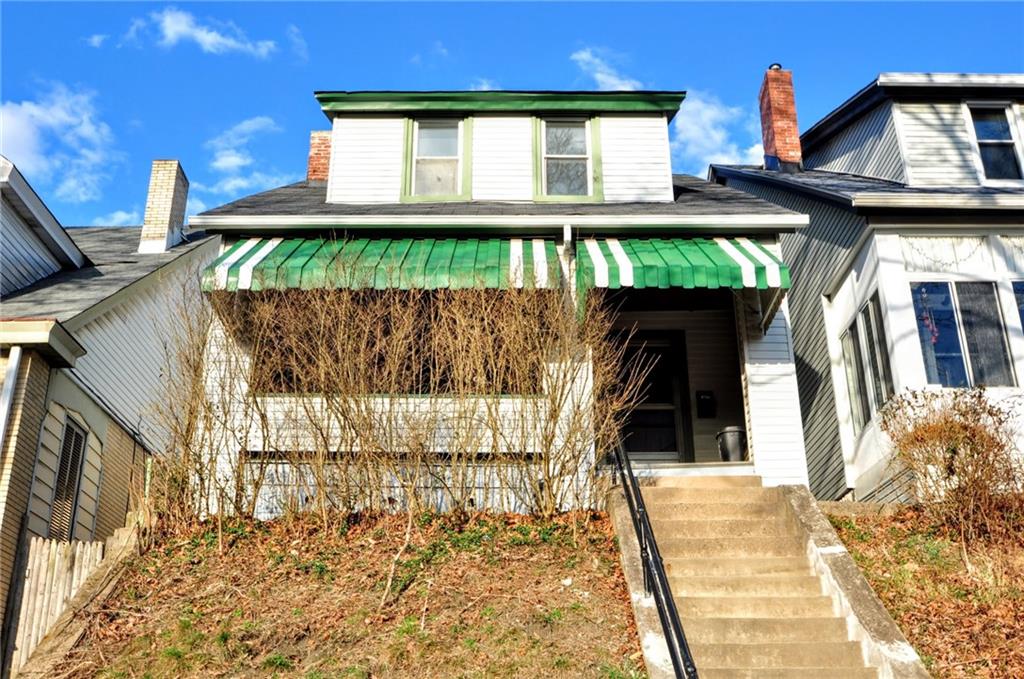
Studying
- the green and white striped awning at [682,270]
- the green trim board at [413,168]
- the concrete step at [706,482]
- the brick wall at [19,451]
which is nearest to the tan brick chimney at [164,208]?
the green trim board at [413,168]

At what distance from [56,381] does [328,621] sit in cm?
563

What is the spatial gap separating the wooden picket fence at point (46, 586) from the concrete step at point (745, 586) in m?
5.89

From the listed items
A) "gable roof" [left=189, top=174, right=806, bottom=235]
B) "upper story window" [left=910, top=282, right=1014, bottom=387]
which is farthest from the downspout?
"upper story window" [left=910, top=282, right=1014, bottom=387]

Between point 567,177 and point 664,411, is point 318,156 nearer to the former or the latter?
point 567,177

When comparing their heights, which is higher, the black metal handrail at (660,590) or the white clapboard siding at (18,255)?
the white clapboard siding at (18,255)

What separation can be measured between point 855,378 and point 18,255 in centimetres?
1244

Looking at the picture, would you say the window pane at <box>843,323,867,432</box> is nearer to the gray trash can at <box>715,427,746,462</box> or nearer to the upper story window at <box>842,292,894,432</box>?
the upper story window at <box>842,292,894,432</box>

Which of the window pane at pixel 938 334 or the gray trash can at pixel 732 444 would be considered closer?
the window pane at pixel 938 334

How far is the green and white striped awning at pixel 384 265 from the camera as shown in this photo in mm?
12562

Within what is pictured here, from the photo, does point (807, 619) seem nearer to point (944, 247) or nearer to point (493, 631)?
point (493, 631)

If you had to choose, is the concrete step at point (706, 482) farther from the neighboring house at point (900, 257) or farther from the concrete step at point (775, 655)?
the concrete step at point (775, 655)

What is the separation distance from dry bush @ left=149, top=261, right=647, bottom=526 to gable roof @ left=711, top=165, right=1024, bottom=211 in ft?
15.8

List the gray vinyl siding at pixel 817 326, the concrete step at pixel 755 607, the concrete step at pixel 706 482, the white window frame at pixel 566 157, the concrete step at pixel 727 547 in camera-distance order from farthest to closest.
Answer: the white window frame at pixel 566 157 < the gray vinyl siding at pixel 817 326 < the concrete step at pixel 706 482 < the concrete step at pixel 727 547 < the concrete step at pixel 755 607

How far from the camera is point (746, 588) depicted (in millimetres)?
9453
